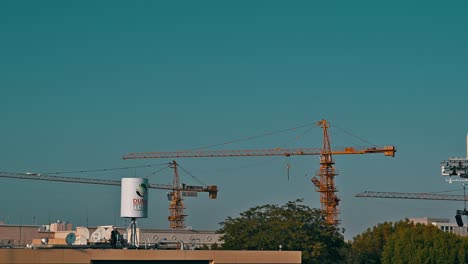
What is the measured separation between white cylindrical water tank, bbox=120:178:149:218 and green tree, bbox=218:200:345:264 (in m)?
47.9

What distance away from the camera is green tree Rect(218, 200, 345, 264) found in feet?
412

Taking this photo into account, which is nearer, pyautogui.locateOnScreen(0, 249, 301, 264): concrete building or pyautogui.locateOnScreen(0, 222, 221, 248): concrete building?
pyautogui.locateOnScreen(0, 249, 301, 264): concrete building

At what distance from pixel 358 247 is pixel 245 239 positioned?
5660 cm

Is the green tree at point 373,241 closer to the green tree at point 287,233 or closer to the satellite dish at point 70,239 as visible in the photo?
the green tree at point 287,233

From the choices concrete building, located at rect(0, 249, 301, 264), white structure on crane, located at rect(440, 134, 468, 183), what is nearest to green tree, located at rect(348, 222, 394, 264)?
white structure on crane, located at rect(440, 134, 468, 183)

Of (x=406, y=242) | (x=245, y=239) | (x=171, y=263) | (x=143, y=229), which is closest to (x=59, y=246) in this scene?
(x=171, y=263)

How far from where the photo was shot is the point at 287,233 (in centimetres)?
12775

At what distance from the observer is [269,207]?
452 feet

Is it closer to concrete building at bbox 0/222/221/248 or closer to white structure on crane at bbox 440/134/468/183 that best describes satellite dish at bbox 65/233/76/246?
concrete building at bbox 0/222/221/248

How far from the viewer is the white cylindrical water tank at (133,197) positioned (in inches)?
3041

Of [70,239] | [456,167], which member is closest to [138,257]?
[70,239]

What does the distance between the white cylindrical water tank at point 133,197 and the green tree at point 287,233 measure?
157 ft

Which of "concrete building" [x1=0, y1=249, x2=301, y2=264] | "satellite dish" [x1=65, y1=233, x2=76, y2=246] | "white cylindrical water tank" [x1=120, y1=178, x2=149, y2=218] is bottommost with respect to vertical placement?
"concrete building" [x1=0, y1=249, x2=301, y2=264]

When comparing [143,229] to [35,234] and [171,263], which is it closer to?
[35,234]
